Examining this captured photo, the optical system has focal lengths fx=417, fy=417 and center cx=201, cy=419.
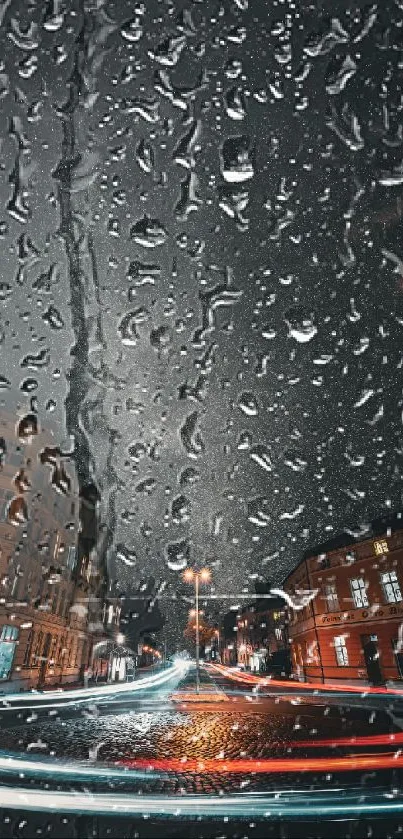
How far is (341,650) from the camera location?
26.5 meters

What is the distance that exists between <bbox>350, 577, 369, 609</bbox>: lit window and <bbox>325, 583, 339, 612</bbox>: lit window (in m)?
1.88

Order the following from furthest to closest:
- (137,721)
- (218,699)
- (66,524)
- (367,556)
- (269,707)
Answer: (66,524) < (367,556) < (218,699) < (269,707) < (137,721)

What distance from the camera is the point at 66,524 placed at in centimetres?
3194

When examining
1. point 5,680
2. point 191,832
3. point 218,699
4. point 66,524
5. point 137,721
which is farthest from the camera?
point 66,524

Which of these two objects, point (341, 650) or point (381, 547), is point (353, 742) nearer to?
point (381, 547)

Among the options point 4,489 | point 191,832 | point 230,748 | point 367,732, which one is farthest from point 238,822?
point 4,489

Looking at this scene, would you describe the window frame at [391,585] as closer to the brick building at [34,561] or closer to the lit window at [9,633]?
the brick building at [34,561]

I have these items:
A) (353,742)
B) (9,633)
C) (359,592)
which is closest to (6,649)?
(9,633)

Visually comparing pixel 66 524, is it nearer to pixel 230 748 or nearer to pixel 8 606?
pixel 8 606

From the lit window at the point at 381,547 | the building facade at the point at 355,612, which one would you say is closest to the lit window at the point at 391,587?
the building facade at the point at 355,612

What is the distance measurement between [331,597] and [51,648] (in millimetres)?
19397

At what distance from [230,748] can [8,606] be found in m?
19.6

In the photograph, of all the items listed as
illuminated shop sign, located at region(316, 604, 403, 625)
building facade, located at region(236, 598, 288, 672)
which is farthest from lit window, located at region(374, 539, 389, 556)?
building facade, located at region(236, 598, 288, 672)

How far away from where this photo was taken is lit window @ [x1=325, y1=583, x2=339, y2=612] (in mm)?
27109
